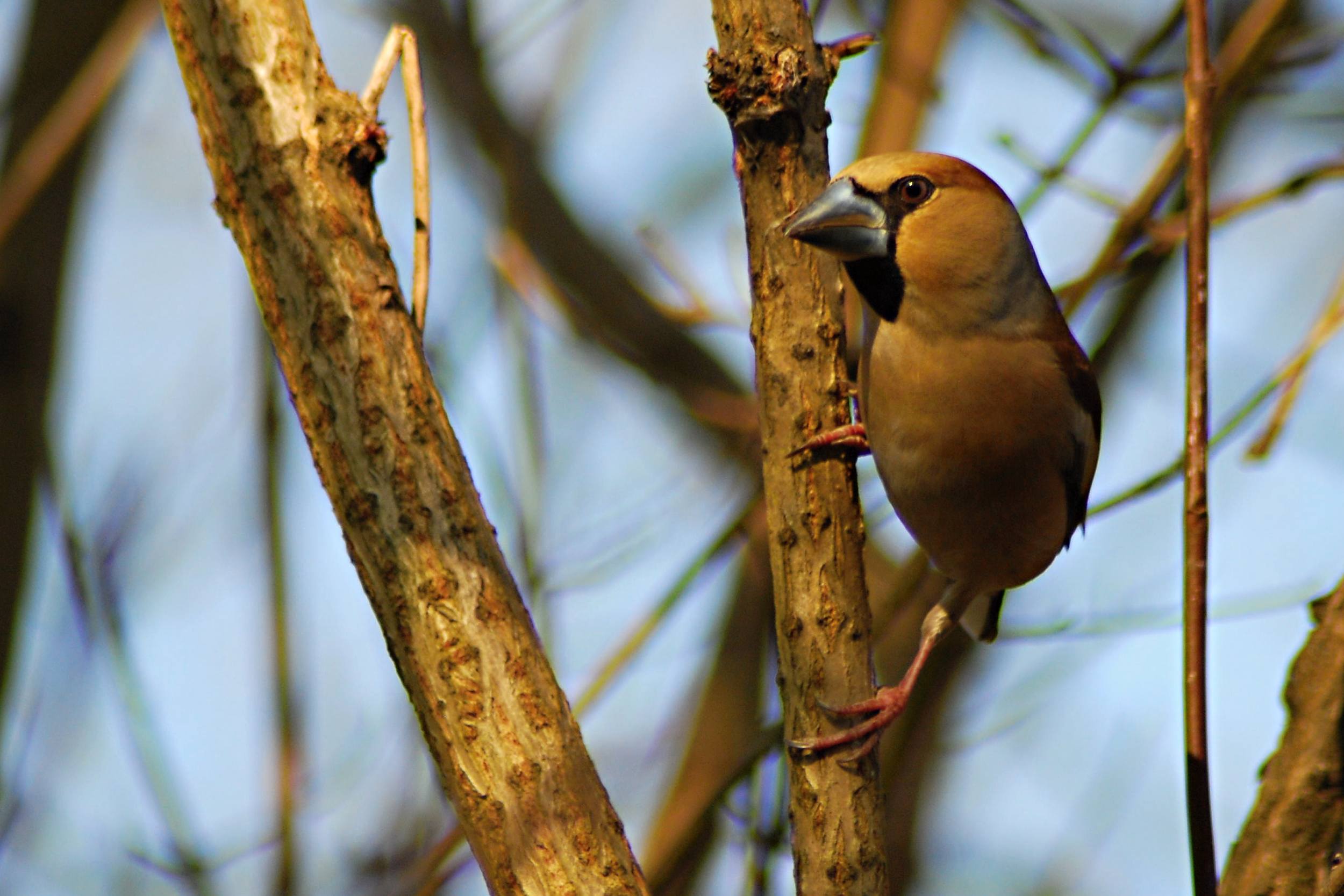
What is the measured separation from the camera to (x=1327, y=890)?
218 cm

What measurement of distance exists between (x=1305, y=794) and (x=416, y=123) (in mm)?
2344

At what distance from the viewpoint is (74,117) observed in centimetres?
391

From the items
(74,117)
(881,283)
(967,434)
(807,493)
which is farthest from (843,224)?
(74,117)

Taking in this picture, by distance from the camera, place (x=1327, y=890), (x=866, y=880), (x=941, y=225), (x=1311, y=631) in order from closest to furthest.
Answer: (x=1327, y=890), (x=866, y=880), (x=1311, y=631), (x=941, y=225)

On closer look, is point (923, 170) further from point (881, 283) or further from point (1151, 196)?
point (1151, 196)

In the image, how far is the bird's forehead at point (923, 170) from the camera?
10.2ft

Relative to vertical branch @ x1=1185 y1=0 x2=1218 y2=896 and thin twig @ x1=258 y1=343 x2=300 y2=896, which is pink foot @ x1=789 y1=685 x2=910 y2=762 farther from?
thin twig @ x1=258 y1=343 x2=300 y2=896

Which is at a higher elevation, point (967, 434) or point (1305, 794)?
point (967, 434)

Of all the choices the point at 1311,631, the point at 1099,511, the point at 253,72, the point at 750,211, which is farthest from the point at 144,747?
the point at 1311,631

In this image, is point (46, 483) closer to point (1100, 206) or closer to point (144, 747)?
point (144, 747)

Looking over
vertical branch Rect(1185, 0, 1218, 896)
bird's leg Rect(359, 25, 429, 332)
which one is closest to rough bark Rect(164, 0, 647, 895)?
bird's leg Rect(359, 25, 429, 332)

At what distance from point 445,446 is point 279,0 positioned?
898 mm

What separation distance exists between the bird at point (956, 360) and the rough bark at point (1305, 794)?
79cm

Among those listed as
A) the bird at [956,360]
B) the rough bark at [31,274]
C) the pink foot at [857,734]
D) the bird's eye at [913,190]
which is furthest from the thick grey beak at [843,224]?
the rough bark at [31,274]
